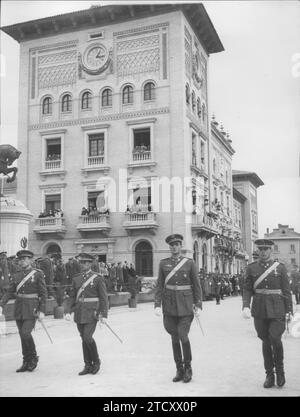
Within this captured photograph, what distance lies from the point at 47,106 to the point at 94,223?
8.56 m

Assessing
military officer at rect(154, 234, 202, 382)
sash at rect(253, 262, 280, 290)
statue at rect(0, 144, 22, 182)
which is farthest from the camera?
statue at rect(0, 144, 22, 182)

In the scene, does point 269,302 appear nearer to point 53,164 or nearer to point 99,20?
point 53,164

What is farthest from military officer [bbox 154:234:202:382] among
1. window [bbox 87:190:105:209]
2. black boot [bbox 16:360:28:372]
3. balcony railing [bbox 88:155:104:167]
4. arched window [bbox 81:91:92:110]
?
arched window [bbox 81:91:92:110]

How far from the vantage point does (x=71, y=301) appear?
8086 millimetres

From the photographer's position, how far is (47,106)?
35.4 metres

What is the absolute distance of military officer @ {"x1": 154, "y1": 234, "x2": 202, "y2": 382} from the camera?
731 cm

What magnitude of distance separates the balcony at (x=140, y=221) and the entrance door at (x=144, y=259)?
3.75 feet

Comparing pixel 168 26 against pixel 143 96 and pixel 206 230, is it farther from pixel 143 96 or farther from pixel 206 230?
pixel 206 230

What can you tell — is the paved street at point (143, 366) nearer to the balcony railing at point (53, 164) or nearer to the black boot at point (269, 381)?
the black boot at point (269, 381)

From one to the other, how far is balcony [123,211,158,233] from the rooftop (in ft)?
39.1

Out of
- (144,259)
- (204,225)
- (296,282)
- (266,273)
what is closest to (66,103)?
(144,259)

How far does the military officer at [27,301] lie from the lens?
26.4 feet

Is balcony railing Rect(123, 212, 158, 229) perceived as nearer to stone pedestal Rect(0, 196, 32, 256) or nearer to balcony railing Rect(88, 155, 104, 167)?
balcony railing Rect(88, 155, 104, 167)
